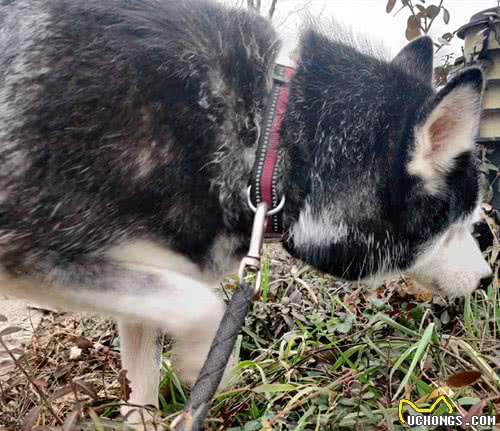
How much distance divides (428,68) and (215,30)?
3.51ft

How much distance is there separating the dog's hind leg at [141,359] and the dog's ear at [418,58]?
1.56 meters

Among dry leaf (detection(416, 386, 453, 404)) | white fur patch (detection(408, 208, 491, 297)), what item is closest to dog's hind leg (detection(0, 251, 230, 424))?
dry leaf (detection(416, 386, 453, 404))

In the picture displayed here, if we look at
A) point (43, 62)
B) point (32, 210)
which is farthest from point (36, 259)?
point (43, 62)

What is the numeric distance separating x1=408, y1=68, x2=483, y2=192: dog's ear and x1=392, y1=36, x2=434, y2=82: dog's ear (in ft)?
1.21

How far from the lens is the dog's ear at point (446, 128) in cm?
177

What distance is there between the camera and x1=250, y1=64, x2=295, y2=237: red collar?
1.79 m

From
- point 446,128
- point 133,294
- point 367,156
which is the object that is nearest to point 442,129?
point 446,128

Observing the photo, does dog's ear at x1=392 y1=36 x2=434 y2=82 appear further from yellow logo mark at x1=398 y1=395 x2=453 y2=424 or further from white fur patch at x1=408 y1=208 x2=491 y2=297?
yellow logo mark at x1=398 y1=395 x2=453 y2=424

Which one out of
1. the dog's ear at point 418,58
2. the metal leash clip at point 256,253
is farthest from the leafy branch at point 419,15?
the metal leash clip at point 256,253

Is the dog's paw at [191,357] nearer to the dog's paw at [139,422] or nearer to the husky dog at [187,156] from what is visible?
the husky dog at [187,156]

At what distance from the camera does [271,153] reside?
1.83 metres

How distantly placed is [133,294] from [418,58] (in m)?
1.69

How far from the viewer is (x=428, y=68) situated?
2406 millimetres

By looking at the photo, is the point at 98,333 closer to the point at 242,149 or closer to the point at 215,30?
the point at 242,149
